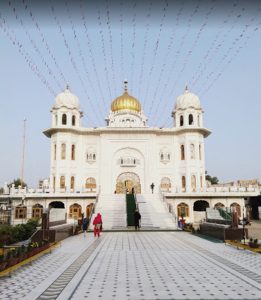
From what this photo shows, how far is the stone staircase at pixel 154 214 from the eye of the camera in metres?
23.5

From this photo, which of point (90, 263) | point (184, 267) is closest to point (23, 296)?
point (90, 263)

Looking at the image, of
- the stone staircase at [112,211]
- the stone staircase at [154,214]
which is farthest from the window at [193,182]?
the stone staircase at [112,211]

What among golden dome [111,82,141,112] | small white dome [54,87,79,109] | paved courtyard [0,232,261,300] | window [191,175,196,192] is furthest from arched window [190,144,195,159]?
paved courtyard [0,232,261,300]

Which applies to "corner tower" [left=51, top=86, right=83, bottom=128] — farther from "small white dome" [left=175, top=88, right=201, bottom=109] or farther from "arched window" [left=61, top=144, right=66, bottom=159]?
"small white dome" [left=175, top=88, right=201, bottom=109]

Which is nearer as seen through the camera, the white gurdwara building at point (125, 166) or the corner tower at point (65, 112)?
the white gurdwara building at point (125, 166)

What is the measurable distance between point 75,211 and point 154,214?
40.5 ft

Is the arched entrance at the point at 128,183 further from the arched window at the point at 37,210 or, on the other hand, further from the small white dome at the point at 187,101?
the small white dome at the point at 187,101

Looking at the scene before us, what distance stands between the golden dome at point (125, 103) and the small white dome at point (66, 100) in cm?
549

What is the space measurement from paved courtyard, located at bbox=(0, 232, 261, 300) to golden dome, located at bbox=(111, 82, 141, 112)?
33300mm

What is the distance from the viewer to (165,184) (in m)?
38.7

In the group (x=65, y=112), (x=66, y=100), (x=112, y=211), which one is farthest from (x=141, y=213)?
(x=66, y=100)

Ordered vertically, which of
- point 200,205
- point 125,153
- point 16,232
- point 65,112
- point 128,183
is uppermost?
point 65,112

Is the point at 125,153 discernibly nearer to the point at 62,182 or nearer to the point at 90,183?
the point at 90,183

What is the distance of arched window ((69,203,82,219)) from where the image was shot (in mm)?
35688
